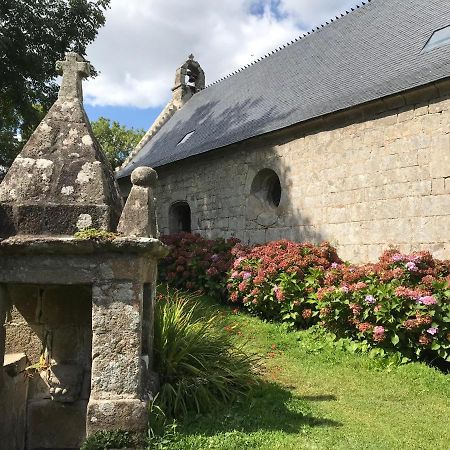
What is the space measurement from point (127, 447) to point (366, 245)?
19.3 ft

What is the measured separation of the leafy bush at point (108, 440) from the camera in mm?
3010

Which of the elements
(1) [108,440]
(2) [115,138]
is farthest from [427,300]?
(2) [115,138]

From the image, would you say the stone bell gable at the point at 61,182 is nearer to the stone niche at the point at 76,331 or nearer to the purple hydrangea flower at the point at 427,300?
the stone niche at the point at 76,331

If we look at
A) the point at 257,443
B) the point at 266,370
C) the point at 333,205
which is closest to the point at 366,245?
the point at 333,205

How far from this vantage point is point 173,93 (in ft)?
61.9

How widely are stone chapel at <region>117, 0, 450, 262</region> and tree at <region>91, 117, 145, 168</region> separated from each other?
20.1 m

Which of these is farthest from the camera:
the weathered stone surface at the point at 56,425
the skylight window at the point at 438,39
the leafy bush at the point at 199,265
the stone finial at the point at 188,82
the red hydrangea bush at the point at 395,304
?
the stone finial at the point at 188,82

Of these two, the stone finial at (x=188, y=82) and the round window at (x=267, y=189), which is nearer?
the round window at (x=267, y=189)

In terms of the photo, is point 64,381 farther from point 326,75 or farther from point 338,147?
point 326,75

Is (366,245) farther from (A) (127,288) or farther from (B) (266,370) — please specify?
(A) (127,288)

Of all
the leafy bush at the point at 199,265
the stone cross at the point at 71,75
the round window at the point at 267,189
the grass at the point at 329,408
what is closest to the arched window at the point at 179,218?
the leafy bush at the point at 199,265

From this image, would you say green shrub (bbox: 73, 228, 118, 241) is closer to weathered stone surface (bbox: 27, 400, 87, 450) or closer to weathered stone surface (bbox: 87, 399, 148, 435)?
weathered stone surface (bbox: 87, 399, 148, 435)

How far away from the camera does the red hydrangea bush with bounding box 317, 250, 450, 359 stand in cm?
573

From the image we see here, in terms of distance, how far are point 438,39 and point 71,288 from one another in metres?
7.55
